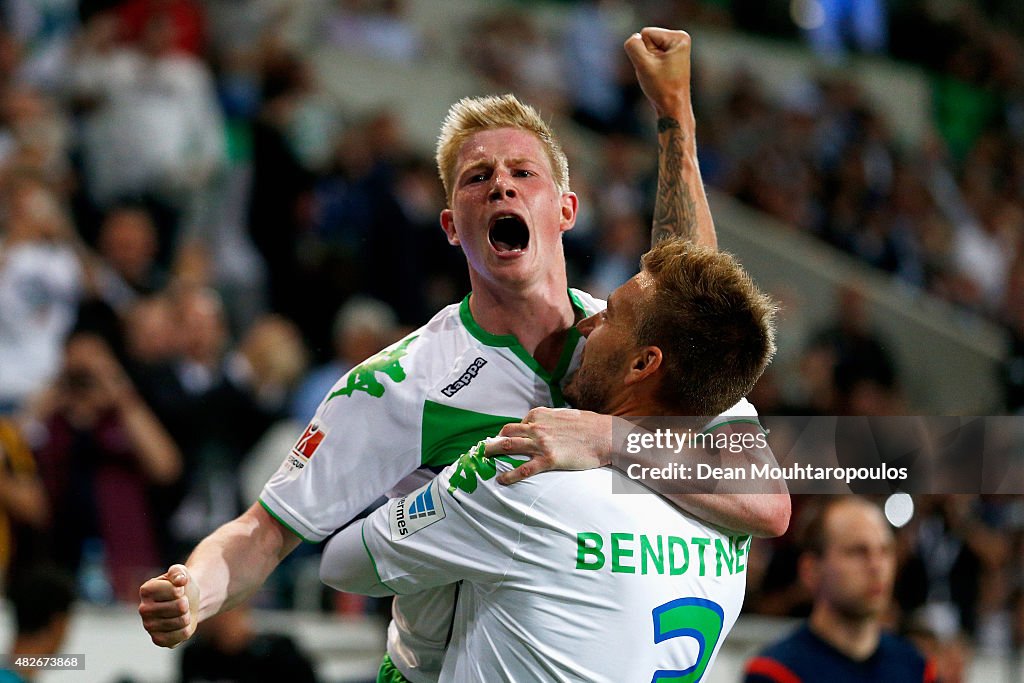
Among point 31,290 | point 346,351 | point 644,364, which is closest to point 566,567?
point 644,364

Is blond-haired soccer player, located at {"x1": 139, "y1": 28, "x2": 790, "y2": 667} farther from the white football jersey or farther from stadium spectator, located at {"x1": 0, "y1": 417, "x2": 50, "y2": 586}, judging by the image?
stadium spectator, located at {"x1": 0, "y1": 417, "x2": 50, "y2": 586}

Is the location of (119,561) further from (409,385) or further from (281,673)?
(409,385)

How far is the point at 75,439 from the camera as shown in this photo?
6.82 metres

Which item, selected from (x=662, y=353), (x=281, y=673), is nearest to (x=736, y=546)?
(x=662, y=353)

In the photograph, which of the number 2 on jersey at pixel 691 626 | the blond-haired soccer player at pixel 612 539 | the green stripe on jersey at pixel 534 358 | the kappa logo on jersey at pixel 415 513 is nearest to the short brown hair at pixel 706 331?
the blond-haired soccer player at pixel 612 539

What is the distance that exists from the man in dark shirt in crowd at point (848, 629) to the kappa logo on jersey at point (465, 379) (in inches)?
86.9

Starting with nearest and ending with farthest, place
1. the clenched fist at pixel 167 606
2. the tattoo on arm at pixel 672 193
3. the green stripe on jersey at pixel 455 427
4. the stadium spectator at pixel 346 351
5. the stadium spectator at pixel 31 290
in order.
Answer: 1. the clenched fist at pixel 167 606
2. the green stripe on jersey at pixel 455 427
3. the tattoo on arm at pixel 672 193
4. the stadium spectator at pixel 31 290
5. the stadium spectator at pixel 346 351

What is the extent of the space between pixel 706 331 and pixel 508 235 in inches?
29.1

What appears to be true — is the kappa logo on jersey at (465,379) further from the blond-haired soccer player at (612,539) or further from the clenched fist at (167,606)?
the clenched fist at (167,606)

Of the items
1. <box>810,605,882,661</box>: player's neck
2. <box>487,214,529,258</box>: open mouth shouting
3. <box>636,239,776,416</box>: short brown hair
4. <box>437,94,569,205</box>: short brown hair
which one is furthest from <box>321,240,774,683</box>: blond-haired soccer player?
<box>810,605,882,661</box>: player's neck

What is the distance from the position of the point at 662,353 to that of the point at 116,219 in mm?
5795

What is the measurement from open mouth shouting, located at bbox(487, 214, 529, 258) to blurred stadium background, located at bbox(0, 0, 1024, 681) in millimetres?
2591

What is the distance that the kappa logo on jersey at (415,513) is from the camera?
132 inches

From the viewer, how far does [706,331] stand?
3344 millimetres
